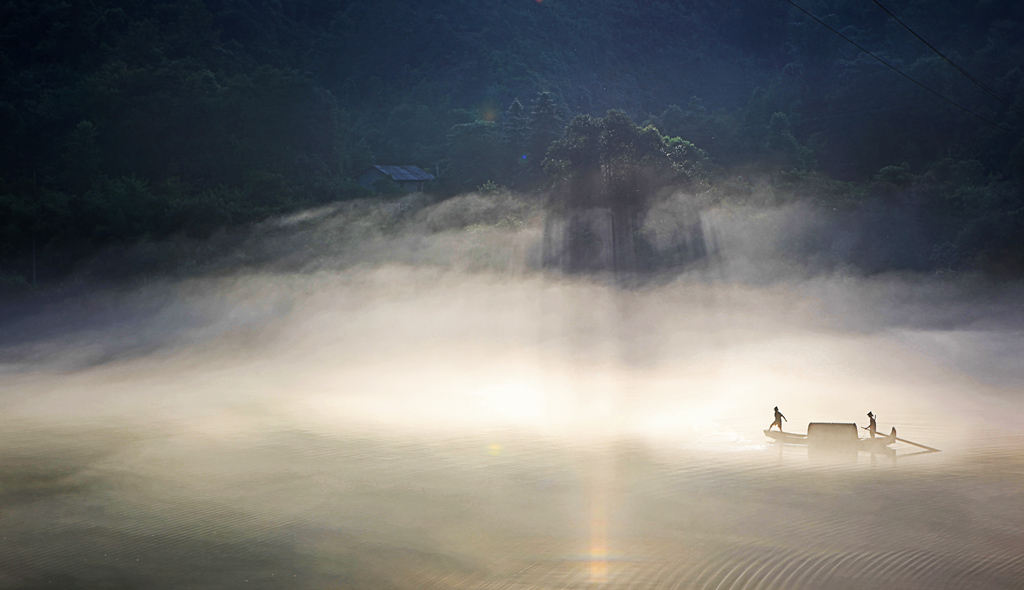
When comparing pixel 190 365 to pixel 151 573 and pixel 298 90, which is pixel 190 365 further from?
pixel 298 90

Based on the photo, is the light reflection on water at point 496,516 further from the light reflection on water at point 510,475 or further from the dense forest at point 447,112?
the dense forest at point 447,112

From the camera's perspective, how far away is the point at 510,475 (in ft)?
39.6

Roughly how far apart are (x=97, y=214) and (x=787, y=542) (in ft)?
112

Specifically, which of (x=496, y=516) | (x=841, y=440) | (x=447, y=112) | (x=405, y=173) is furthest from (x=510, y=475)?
(x=447, y=112)

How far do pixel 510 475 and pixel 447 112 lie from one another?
180 feet

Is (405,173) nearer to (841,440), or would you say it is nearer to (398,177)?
(398,177)

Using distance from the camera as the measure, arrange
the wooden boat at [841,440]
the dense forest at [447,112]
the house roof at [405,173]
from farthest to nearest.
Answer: the house roof at [405,173]
the dense forest at [447,112]
the wooden boat at [841,440]

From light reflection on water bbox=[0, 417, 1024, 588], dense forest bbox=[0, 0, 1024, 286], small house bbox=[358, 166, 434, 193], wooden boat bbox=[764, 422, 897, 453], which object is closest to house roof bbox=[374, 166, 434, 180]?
small house bbox=[358, 166, 434, 193]

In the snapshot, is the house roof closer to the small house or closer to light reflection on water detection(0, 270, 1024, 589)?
the small house

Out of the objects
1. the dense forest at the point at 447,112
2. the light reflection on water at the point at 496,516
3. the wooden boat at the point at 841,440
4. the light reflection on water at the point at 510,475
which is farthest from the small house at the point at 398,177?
the wooden boat at the point at 841,440

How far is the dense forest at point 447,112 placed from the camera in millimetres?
36938

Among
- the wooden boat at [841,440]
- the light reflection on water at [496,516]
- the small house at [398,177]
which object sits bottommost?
the light reflection on water at [496,516]

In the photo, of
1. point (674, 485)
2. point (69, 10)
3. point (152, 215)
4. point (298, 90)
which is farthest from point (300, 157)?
point (674, 485)

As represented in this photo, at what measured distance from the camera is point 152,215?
1470 inches
